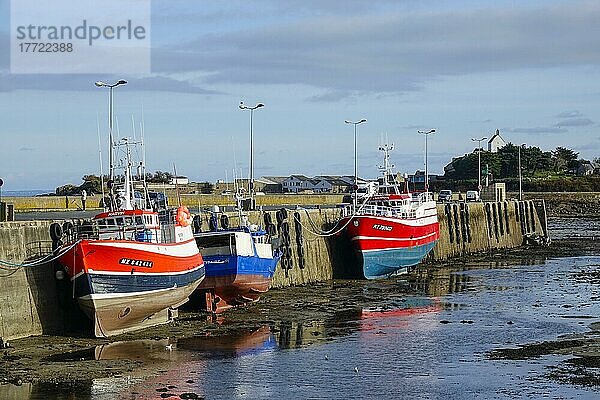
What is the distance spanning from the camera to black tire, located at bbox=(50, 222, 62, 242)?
32.1 m

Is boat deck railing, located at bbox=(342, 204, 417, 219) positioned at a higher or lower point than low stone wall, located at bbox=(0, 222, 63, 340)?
higher

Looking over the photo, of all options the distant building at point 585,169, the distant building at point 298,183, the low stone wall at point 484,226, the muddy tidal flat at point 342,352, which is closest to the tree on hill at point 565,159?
the distant building at point 585,169

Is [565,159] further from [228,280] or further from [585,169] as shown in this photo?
[228,280]

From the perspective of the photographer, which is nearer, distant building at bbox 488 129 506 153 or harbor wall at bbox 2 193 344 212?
harbor wall at bbox 2 193 344 212

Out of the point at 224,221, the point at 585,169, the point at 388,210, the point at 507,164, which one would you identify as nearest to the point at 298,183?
the point at 507,164

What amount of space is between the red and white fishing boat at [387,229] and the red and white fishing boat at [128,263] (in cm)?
1605

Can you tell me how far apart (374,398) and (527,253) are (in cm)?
5198

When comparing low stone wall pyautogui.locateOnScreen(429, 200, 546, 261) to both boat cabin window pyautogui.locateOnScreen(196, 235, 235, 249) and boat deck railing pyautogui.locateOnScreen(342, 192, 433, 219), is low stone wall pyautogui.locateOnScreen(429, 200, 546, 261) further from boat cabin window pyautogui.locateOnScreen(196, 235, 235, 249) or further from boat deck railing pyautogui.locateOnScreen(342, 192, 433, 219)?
boat cabin window pyautogui.locateOnScreen(196, 235, 235, 249)

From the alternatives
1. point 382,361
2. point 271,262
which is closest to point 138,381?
point 382,361

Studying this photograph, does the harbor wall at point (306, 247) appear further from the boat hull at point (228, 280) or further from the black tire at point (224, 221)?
the boat hull at point (228, 280)

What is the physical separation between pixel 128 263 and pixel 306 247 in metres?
19.0

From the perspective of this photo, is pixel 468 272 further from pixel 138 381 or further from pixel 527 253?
pixel 138 381

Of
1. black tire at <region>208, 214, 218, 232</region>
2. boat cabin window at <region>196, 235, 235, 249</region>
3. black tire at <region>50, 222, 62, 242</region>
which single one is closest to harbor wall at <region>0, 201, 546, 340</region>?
black tire at <region>50, 222, 62, 242</region>

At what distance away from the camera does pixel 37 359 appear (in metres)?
27.3
